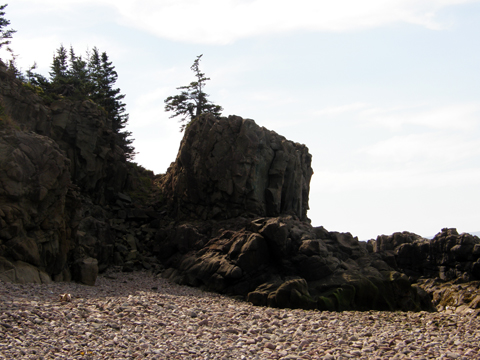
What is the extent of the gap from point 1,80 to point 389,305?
121ft

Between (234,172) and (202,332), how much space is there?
24731 mm

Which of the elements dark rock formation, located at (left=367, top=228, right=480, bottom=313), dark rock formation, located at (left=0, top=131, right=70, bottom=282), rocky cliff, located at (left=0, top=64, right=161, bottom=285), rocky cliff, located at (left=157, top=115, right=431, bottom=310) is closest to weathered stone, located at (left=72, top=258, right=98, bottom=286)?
rocky cliff, located at (left=0, top=64, right=161, bottom=285)

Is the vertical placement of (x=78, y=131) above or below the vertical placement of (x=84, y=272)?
above

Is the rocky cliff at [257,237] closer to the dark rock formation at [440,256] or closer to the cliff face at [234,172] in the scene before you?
the cliff face at [234,172]

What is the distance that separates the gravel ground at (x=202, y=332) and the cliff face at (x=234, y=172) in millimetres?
18611

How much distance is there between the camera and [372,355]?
14914mm

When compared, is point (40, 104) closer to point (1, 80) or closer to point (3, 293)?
point (1, 80)

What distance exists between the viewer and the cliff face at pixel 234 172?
40.4m

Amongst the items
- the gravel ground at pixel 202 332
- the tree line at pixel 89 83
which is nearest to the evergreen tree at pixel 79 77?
the tree line at pixel 89 83

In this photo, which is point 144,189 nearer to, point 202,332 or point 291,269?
point 291,269

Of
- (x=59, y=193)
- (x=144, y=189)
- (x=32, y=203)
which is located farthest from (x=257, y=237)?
(x=144, y=189)

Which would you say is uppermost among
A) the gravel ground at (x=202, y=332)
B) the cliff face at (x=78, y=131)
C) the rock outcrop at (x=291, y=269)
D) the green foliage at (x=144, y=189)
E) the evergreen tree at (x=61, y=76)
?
the evergreen tree at (x=61, y=76)

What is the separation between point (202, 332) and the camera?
1686cm

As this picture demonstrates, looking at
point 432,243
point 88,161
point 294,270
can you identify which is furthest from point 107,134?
point 432,243
